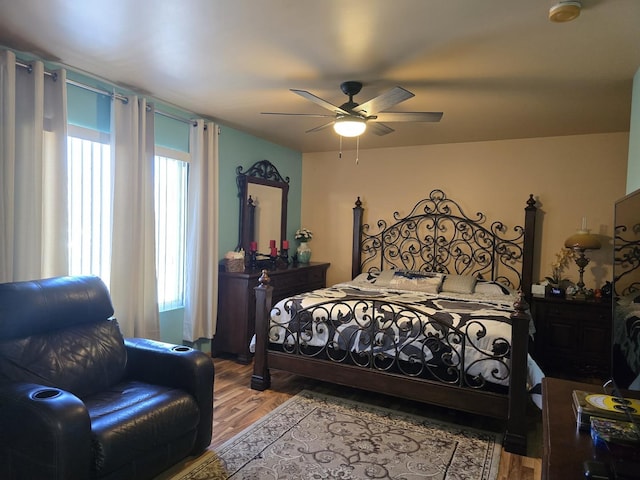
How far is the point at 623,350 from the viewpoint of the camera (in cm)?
148

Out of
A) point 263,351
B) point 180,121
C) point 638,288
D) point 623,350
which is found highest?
point 180,121

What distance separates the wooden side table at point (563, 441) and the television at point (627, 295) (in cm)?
17

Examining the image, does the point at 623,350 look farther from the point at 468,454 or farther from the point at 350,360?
the point at 350,360

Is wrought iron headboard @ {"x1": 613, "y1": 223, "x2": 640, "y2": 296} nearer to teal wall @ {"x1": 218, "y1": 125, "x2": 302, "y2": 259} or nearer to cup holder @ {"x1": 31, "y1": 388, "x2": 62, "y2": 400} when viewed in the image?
cup holder @ {"x1": 31, "y1": 388, "x2": 62, "y2": 400}

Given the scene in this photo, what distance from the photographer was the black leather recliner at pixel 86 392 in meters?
1.74

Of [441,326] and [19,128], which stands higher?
[19,128]

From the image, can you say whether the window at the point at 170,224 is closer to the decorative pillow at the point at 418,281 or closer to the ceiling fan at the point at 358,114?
the ceiling fan at the point at 358,114

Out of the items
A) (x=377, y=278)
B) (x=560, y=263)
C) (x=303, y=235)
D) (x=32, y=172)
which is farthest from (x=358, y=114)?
(x=560, y=263)

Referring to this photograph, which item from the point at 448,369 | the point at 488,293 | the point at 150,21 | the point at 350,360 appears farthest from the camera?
the point at 488,293

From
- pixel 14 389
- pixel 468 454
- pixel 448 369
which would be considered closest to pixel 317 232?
pixel 448 369

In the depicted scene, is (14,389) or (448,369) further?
(448,369)

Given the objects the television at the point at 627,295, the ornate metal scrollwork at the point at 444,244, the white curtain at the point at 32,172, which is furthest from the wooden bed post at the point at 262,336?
the television at the point at 627,295

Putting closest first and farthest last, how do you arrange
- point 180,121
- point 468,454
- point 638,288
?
point 638,288 → point 468,454 → point 180,121

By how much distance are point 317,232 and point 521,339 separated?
3.62 m
